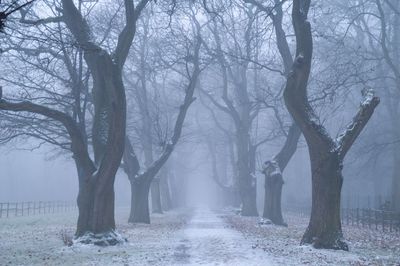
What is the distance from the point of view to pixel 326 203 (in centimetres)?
1530

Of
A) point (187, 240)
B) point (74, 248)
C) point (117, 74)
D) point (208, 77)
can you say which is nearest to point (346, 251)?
point (187, 240)

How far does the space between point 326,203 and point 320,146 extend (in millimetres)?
1685

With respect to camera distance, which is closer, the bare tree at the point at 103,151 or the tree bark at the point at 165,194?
the bare tree at the point at 103,151

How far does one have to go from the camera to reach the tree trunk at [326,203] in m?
15.1

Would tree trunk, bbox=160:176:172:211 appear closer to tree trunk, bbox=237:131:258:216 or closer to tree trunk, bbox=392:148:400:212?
tree trunk, bbox=237:131:258:216

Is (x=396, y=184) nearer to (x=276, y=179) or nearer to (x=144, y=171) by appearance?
(x=276, y=179)

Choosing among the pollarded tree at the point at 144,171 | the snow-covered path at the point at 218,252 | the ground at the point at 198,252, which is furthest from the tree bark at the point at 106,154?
the pollarded tree at the point at 144,171

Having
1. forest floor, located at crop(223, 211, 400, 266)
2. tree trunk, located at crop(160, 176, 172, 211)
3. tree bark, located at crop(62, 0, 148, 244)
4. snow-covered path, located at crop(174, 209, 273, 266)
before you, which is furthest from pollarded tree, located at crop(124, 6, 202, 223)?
tree trunk, located at crop(160, 176, 172, 211)

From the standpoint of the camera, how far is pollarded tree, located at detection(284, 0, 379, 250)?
49.8ft

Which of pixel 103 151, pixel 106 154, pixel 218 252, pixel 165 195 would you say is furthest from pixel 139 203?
pixel 165 195

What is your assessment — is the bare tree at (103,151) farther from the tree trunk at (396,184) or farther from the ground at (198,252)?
the tree trunk at (396,184)

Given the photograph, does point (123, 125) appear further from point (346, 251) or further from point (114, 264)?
point (346, 251)

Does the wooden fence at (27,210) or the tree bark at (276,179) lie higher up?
the tree bark at (276,179)

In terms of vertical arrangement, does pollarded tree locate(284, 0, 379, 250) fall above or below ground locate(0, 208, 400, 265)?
above
